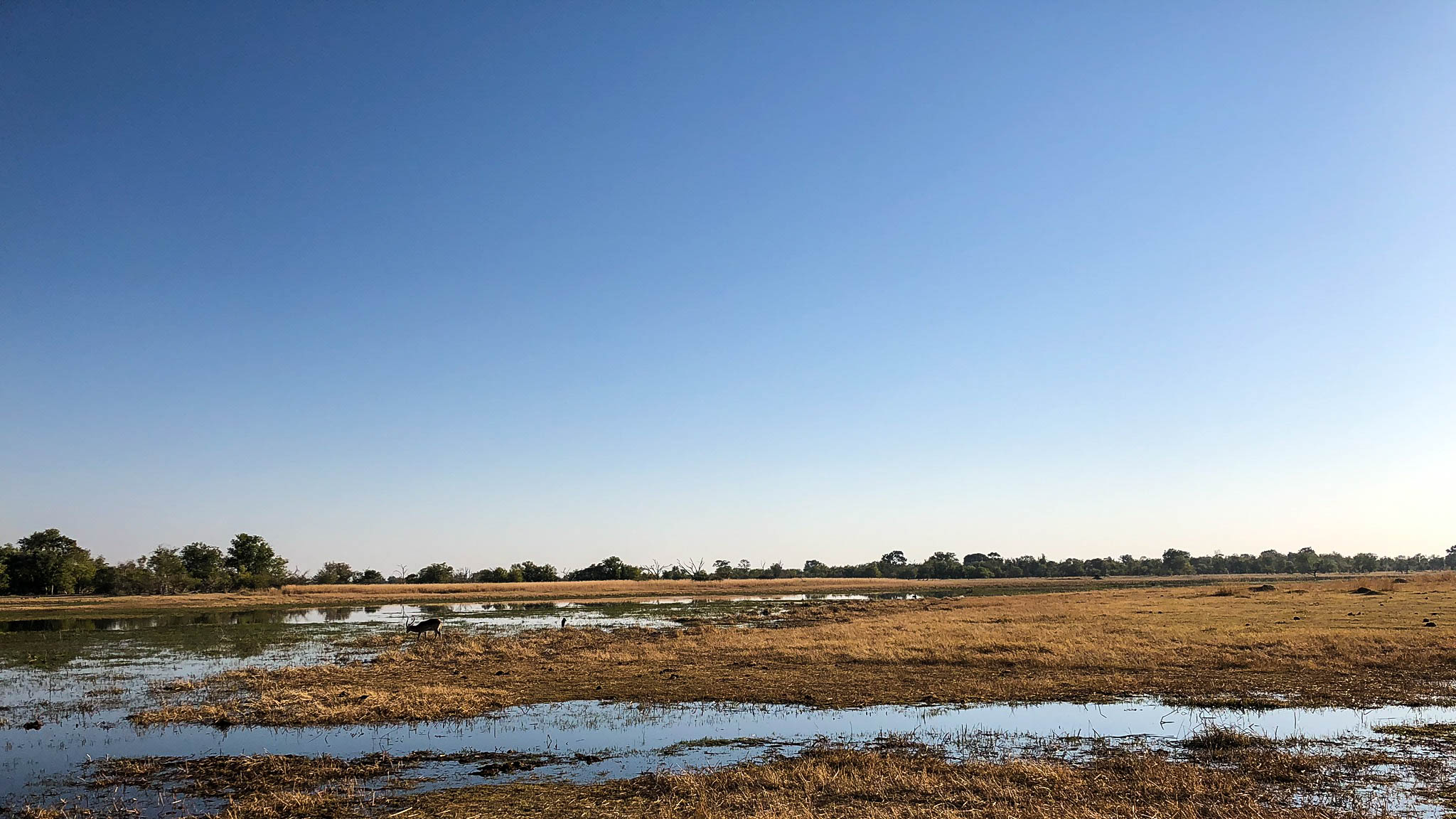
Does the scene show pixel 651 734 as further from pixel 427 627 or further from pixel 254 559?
pixel 254 559

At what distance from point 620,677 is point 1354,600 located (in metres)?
47.5

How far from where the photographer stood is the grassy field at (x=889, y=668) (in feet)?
65.4

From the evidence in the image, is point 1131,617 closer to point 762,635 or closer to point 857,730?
point 762,635

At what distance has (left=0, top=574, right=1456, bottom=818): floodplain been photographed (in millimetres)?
11953

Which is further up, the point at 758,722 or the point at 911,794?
the point at 911,794

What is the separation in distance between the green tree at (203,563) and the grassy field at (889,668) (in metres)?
Answer: 82.9

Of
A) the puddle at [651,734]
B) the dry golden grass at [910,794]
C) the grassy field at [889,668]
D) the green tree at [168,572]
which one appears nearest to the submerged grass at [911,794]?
the dry golden grass at [910,794]

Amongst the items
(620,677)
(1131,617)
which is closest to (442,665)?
(620,677)

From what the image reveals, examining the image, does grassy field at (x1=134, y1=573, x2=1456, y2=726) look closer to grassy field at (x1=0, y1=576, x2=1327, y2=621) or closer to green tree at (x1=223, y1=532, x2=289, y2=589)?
grassy field at (x1=0, y1=576, x2=1327, y2=621)

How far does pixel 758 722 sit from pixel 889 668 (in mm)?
9174

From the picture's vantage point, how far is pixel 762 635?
119ft

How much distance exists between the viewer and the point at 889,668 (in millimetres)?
25844

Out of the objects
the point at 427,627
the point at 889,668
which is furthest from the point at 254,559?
the point at 889,668

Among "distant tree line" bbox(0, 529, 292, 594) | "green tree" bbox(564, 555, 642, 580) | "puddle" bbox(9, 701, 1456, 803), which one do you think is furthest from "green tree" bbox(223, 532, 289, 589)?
"puddle" bbox(9, 701, 1456, 803)
